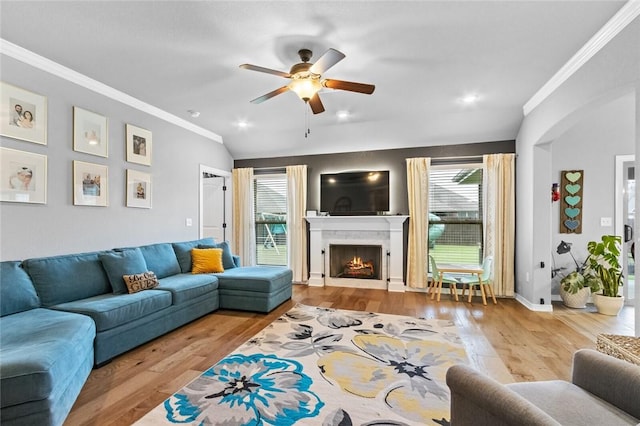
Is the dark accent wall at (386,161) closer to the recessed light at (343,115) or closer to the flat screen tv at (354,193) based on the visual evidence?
the flat screen tv at (354,193)

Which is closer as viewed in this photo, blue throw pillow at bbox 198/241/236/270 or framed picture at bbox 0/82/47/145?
framed picture at bbox 0/82/47/145

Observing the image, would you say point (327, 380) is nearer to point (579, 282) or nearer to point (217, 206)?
point (579, 282)

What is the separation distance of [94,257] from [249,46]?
8.90 feet

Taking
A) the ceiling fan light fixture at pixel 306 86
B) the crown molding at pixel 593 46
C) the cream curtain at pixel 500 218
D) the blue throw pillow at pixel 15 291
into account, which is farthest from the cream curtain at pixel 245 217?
the crown molding at pixel 593 46

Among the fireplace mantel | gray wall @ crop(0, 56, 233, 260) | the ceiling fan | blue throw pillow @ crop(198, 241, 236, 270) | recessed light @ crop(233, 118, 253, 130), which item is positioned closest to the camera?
the ceiling fan

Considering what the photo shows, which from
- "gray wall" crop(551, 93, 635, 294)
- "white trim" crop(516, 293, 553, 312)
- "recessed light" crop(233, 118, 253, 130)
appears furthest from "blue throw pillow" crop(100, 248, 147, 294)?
"gray wall" crop(551, 93, 635, 294)

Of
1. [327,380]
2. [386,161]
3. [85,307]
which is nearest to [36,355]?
[85,307]

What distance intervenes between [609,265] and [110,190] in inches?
263

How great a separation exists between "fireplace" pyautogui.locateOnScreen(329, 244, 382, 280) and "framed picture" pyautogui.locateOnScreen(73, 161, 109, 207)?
359 cm

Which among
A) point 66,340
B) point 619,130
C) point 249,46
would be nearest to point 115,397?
point 66,340

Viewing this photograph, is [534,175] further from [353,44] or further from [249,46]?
[249,46]

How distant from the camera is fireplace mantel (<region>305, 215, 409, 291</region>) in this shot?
518cm

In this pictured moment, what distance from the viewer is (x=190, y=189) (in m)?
4.95

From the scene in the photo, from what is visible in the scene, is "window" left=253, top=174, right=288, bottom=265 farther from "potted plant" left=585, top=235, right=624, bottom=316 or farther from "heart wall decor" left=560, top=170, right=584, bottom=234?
"potted plant" left=585, top=235, right=624, bottom=316
